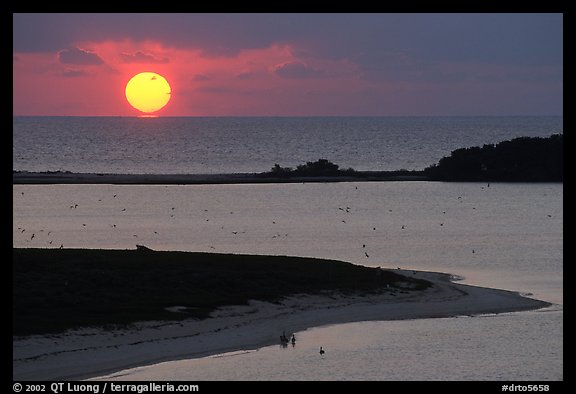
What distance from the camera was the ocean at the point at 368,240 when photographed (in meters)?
33.8

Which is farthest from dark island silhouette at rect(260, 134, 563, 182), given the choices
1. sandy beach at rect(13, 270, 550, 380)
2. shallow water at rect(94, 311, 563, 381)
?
shallow water at rect(94, 311, 563, 381)

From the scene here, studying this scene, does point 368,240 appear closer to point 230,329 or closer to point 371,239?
point 371,239

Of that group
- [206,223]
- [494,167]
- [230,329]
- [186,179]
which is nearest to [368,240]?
[206,223]

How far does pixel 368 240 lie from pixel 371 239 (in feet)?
1.65

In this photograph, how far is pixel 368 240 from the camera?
65.5m

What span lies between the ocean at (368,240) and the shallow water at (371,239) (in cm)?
10

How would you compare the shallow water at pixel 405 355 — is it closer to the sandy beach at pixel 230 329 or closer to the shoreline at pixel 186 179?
the sandy beach at pixel 230 329

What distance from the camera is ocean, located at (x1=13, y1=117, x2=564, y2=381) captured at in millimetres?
33812

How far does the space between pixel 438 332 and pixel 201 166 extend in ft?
391

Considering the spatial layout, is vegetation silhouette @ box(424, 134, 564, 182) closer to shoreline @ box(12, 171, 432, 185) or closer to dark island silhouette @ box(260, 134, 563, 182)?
dark island silhouette @ box(260, 134, 563, 182)

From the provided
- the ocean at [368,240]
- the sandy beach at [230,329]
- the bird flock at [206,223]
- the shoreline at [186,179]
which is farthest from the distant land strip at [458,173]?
the sandy beach at [230,329]
